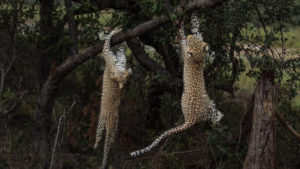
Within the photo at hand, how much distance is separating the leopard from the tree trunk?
1.66 m

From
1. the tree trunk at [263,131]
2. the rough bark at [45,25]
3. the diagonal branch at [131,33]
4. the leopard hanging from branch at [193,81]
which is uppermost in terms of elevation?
the rough bark at [45,25]

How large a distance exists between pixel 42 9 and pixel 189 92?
3332 millimetres

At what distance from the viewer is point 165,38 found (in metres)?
5.95

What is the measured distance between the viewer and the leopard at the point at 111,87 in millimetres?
5012

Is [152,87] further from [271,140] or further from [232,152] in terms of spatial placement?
[271,140]

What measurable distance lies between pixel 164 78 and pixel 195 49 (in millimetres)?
1423

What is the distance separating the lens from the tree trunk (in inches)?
175

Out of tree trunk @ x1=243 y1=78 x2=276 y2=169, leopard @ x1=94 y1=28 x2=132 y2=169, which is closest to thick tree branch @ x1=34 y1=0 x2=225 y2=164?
leopard @ x1=94 y1=28 x2=132 y2=169

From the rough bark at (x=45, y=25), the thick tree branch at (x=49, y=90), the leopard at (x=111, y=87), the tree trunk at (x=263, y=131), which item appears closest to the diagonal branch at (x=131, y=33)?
the thick tree branch at (x=49, y=90)

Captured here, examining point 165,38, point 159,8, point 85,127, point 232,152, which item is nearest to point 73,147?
point 85,127

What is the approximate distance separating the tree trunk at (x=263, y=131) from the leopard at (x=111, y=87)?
1.66 metres

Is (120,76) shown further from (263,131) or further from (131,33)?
(263,131)

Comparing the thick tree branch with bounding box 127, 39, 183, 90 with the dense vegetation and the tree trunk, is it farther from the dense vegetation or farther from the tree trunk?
the tree trunk

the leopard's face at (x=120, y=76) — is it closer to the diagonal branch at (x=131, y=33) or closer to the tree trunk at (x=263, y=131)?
the diagonal branch at (x=131, y=33)
